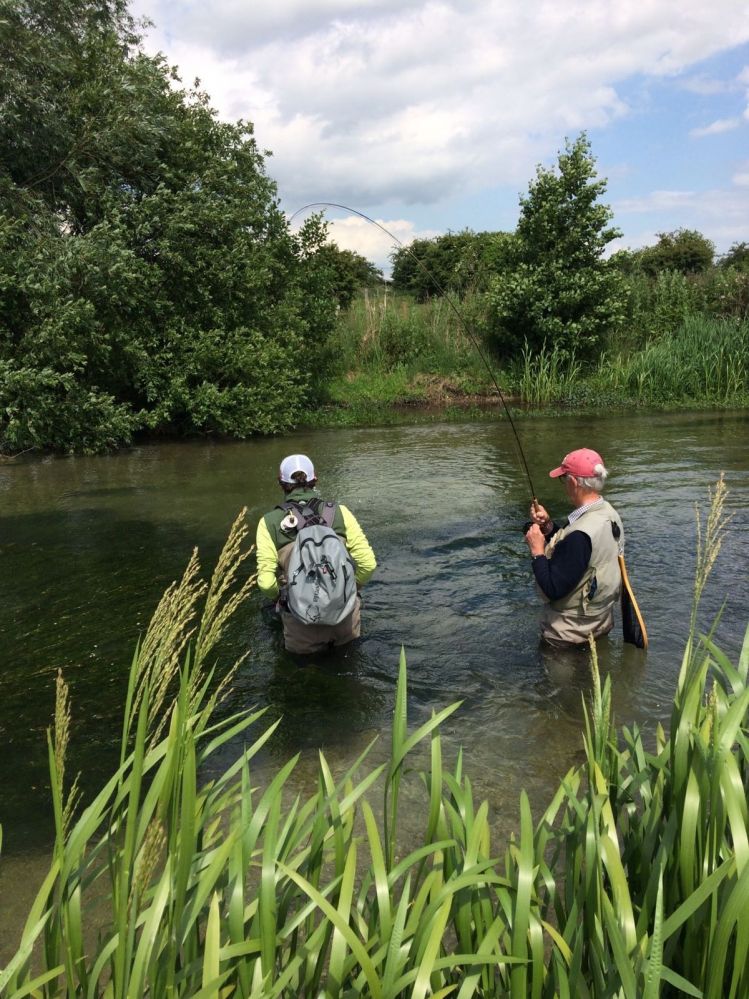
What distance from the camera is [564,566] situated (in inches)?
206

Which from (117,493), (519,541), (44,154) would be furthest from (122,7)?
(519,541)

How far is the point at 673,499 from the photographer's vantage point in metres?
11.3

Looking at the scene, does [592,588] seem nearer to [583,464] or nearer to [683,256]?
[583,464]

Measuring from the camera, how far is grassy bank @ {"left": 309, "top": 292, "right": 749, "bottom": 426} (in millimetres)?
23562

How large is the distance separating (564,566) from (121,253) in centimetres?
1363

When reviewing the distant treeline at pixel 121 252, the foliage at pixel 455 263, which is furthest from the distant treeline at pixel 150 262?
the foliage at pixel 455 263

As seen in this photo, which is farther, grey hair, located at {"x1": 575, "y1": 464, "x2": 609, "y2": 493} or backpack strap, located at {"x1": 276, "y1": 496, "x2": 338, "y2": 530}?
backpack strap, located at {"x1": 276, "y1": 496, "x2": 338, "y2": 530}

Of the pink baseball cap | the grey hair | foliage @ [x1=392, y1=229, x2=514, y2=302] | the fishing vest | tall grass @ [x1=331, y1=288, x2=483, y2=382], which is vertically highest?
foliage @ [x1=392, y1=229, x2=514, y2=302]

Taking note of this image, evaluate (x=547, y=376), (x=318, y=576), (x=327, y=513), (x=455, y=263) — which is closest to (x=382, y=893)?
(x=318, y=576)

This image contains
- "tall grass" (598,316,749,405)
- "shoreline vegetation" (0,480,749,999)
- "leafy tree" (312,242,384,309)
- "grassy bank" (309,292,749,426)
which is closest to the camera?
"shoreline vegetation" (0,480,749,999)

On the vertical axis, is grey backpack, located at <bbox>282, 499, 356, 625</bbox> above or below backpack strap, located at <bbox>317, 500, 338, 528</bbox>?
below

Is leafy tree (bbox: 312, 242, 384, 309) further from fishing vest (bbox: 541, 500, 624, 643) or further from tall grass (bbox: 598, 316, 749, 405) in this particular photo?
fishing vest (bbox: 541, 500, 624, 643)

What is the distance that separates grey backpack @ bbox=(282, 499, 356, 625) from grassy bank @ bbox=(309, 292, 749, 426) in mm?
17102

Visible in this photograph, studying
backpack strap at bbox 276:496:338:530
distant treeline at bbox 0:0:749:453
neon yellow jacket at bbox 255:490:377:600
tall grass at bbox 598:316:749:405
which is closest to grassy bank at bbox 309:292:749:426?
tall grass at bbox 598:316:749:405
